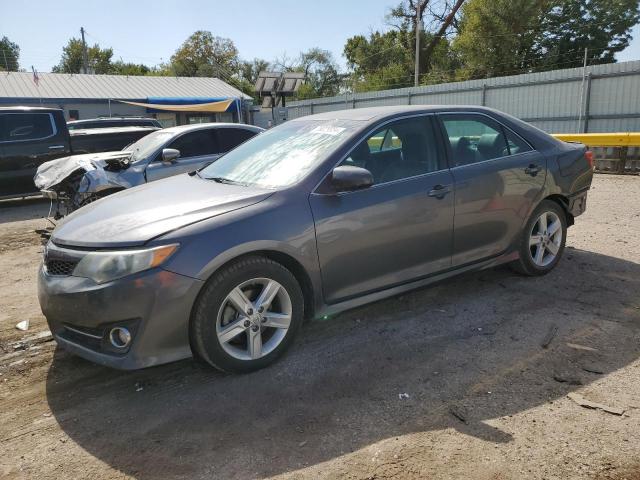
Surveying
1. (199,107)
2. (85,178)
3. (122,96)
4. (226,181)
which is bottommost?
(85,178)

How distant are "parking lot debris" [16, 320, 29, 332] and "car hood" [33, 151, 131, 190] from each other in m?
3.13

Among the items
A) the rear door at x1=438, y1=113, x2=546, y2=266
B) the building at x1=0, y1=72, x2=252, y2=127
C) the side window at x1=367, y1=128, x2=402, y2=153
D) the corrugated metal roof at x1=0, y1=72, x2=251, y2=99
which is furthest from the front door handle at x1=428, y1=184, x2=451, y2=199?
the corrugated metal roof at x1=0, y1=72, x2=251, y2=99

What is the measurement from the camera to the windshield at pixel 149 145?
25.0ft

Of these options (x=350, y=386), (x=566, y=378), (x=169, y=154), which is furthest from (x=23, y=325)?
(x=566, y=378)

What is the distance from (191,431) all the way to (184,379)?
A: 1.91 ft

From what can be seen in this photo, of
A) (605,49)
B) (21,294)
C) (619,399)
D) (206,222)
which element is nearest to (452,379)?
(619,399)

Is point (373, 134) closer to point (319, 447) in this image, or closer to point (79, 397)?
point (319, 447)

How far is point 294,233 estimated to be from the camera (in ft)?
10.8

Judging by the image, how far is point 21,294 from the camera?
512cm

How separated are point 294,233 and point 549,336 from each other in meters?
1.98

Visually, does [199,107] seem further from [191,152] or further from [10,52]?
[10,52]

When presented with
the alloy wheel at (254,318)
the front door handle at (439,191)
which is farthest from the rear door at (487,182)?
the alloy wheel at (254,318)

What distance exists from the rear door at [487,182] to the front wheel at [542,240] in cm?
18

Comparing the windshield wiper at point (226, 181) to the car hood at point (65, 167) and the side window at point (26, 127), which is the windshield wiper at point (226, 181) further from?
the side window at point (26, 127)
